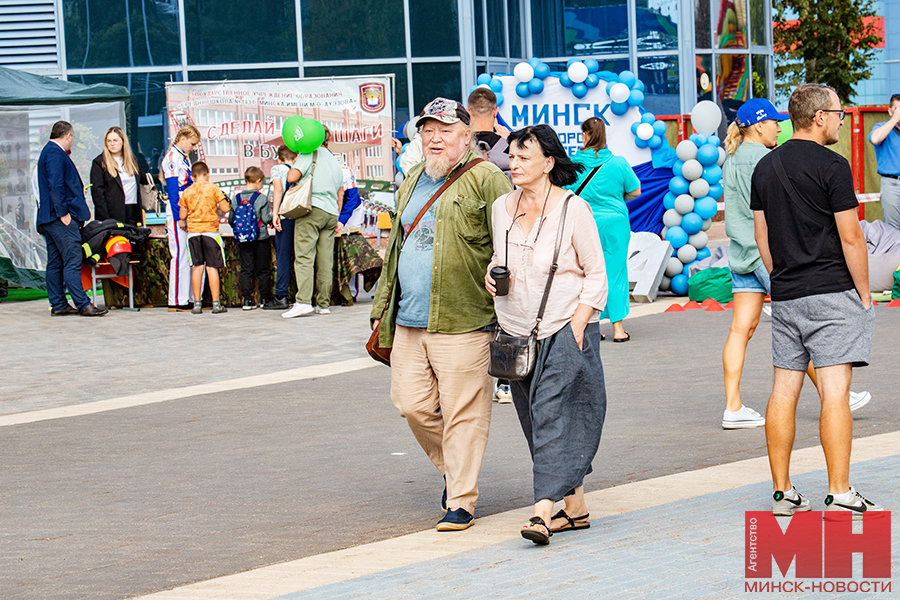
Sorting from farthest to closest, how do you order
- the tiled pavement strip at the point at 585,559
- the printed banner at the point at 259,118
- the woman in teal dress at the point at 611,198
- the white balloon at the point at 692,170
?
the printed banner at the point at 259,118
the white balloon at the point at 692,170
the woman in teal dress at the point at 611,198
the tiled pavement strip at the point at 585,559

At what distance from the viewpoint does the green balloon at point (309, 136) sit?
12656mm

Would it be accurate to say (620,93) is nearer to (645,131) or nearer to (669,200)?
(645,131)

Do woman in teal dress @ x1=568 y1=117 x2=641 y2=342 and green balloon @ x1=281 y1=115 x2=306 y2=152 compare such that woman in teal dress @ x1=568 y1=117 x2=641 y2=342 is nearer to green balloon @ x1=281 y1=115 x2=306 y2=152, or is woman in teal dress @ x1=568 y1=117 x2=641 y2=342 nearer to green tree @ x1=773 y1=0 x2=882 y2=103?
green balloon @ x1=281 y1=115 x2=306 y2=152

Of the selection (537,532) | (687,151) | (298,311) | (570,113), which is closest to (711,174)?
(687,151)

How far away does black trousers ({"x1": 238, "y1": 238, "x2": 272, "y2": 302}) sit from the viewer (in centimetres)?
1400

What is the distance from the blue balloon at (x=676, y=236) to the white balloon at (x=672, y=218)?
5 centimetres

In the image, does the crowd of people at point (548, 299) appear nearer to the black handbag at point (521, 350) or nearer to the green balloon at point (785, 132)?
the black handbag at point (521, 350)

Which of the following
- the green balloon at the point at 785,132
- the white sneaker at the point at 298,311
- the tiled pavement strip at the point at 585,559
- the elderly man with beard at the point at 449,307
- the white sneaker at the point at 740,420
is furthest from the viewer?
the green balloon at the point at 785,132

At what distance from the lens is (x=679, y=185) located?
14.0 metres

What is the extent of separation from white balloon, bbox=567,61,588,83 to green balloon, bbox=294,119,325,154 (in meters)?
3.49

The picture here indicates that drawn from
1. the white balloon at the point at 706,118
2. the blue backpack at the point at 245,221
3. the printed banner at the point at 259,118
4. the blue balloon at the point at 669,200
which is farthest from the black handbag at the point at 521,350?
the printed banner at the point at 259,118

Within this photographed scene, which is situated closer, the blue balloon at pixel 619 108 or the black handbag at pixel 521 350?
the black handbag at pixel 521 350

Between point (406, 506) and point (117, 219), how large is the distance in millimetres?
9539

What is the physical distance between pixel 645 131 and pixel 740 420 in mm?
7863
